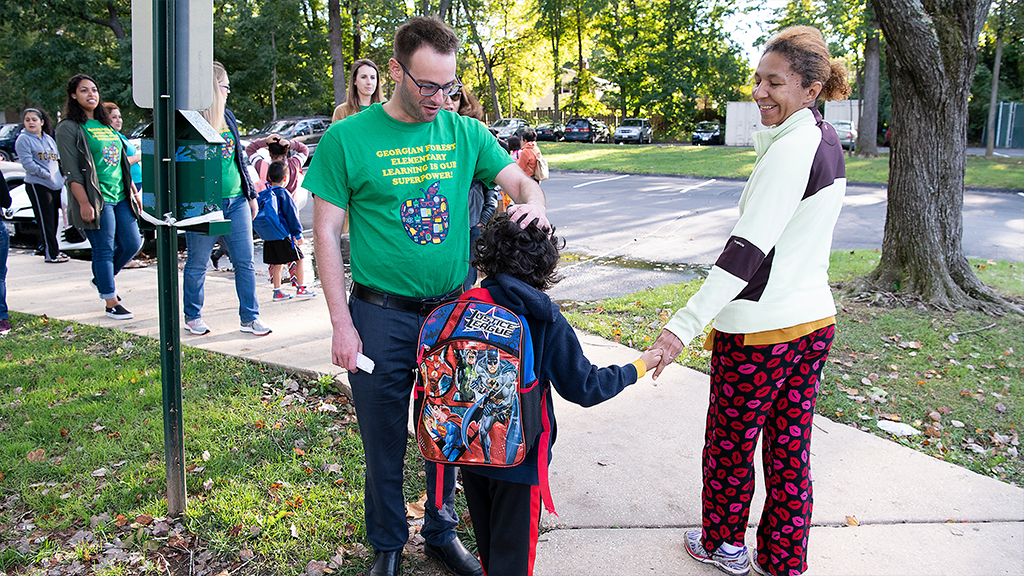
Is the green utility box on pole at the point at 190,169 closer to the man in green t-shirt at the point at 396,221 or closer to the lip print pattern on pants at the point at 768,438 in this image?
the man in green t-shirt at the point at 396,221

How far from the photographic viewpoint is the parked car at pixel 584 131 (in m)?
39.9

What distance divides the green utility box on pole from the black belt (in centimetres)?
68

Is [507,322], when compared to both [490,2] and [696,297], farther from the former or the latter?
[490,2]

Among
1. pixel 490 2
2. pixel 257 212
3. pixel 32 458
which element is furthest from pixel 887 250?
pixel 490 2

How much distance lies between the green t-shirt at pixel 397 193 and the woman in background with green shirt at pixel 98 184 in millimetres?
4240

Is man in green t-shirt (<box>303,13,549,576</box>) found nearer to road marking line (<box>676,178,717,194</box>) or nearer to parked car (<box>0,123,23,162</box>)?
road marking line (<box>676,178,717,194</box>)

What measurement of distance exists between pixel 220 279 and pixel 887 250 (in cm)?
702

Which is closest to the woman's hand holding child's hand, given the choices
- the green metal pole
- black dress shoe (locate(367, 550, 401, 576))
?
black dress shoe (locate(367, 550, 401, 576))

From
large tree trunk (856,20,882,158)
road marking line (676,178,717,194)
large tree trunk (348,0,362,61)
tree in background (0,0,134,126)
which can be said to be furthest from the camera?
tree in background (0,0,134,126)

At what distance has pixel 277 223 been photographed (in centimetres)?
652

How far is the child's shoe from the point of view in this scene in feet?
9.24

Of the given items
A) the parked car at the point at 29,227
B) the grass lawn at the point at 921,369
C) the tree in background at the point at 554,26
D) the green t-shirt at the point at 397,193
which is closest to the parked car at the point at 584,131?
the tree in background at the point at 554,26

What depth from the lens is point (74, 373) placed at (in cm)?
486

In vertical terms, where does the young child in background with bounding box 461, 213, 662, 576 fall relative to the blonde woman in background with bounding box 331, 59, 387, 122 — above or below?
below
